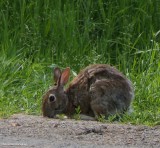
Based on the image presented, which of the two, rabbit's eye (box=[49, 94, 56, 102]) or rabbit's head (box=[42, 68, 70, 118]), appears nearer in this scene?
rabbit's head (box=[42, 68, 70, 118])

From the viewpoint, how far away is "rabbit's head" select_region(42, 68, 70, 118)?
9.97 metres

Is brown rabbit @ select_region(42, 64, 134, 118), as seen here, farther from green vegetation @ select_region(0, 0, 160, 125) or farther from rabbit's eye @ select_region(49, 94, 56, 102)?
green vegetation @ select_region(0, 0, 160, 125)

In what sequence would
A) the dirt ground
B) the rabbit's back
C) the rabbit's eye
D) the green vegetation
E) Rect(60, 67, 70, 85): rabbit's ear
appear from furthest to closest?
the green vegetation
Rect(60, 67, 70, 85): rabbit's ear
the rabbit's eye
the rabbit's back
the dirt ground

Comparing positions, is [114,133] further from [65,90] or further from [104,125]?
[65,90]

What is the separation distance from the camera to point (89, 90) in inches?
396

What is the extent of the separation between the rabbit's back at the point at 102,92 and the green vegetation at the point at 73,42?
1.31 ft

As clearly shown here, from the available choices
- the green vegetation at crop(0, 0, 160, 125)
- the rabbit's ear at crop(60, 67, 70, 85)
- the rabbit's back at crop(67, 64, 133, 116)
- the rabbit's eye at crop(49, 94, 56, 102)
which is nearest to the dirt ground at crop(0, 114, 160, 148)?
the rabbit's back at crop(67, 64, 133, 116)

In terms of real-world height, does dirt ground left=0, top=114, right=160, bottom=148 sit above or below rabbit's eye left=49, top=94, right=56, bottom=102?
above

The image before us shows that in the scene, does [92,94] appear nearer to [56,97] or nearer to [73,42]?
[56,97]

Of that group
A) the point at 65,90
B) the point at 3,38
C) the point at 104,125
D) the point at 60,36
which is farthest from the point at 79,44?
the point at 104,125

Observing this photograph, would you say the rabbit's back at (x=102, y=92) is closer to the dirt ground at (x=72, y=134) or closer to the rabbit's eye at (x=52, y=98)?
the rabbit's eye at (x=52, y=98)

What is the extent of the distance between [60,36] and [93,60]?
3.54 feet

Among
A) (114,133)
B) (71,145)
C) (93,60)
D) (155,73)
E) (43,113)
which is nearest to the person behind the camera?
(71,145)

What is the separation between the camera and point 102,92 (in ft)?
32.5
